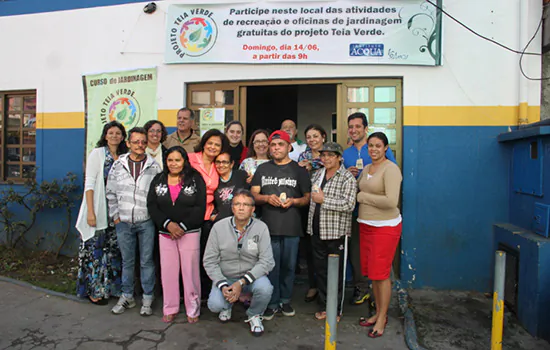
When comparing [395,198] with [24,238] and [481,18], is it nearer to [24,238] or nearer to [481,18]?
[481,18]

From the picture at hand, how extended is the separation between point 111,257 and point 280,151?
7.30 ft

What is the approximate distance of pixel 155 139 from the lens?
425 cm

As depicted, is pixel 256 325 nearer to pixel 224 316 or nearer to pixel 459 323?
pixel 224 316

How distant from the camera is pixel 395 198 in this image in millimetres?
3457

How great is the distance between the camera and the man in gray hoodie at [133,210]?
3.90 m

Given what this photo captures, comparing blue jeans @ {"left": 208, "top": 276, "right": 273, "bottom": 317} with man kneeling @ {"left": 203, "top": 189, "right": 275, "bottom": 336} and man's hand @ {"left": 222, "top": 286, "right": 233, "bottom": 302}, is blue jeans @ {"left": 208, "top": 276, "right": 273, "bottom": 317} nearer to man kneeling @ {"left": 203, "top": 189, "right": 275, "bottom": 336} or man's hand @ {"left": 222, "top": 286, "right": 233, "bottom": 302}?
man kneeling @ {"left": 203, "top": 189, "right": 275, "bottom": 336}

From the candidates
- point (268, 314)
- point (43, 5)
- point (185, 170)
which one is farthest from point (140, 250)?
point (43, 5)

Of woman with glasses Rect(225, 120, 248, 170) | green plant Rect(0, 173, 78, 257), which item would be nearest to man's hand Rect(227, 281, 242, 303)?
woman with glasses Rect(225, 120, 248, 170)

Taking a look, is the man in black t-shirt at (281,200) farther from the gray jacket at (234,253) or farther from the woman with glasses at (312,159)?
the woman with glasses at (312,159)

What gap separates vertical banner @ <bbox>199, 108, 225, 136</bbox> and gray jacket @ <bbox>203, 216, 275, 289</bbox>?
2.14m

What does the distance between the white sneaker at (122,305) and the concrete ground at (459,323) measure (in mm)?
2927

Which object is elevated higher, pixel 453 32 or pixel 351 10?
pixel 351 10

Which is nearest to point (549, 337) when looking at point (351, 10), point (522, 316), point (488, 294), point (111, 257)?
point (522, 316)

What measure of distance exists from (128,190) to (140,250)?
646 mm
